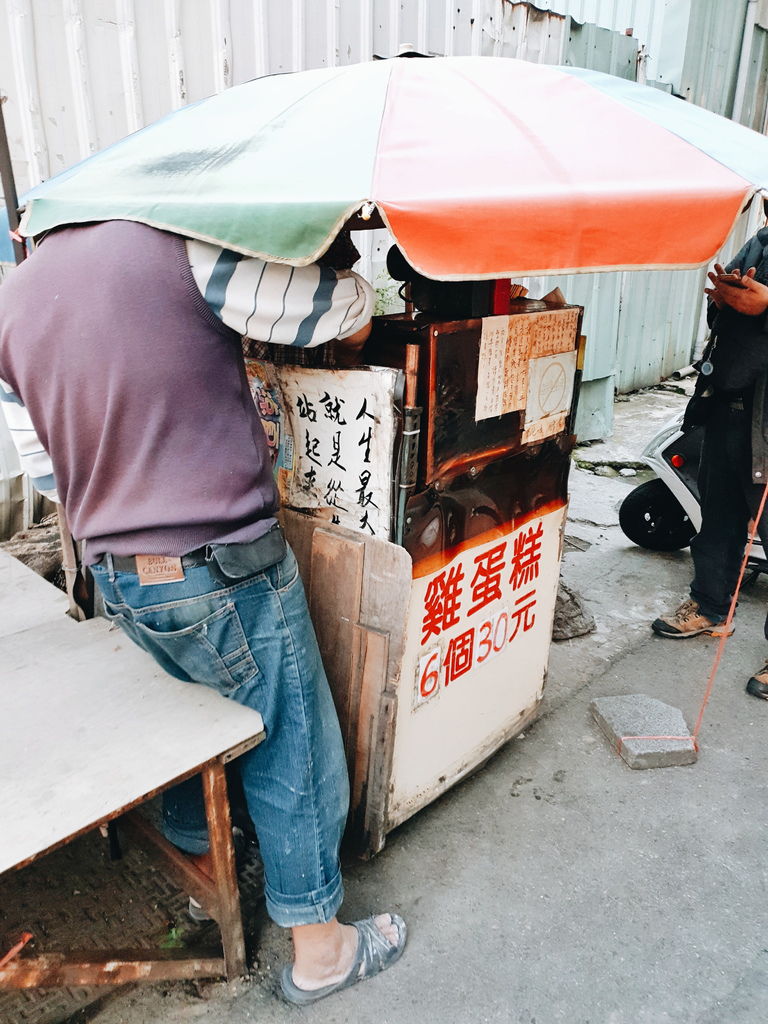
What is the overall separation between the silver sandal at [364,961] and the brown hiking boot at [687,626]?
7.12 feet

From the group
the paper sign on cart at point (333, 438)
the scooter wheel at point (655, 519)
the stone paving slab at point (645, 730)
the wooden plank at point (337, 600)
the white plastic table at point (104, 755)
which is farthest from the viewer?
the scooter wheel at point (655, 519)

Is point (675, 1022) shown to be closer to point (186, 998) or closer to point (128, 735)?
point (186, 998)

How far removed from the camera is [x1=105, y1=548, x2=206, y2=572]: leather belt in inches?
A: 64.9

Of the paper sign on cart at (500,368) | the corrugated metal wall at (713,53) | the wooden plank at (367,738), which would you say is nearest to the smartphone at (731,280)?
the paper sign on cart at (500,368)

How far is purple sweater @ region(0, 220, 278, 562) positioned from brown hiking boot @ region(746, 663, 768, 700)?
8.50ft

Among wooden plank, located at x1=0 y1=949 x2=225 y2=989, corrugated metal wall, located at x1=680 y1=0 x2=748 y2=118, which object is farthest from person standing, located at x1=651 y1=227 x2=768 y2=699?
corrugated metal wall, located at x1=680 y1=0 x2=748 y2=118

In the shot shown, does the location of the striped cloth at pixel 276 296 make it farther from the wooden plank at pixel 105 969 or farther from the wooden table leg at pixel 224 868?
the wooden plank at pixel 105 969

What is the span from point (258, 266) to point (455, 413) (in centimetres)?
76

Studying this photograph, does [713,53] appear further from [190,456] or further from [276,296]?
[190,456]

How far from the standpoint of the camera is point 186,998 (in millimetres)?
2023

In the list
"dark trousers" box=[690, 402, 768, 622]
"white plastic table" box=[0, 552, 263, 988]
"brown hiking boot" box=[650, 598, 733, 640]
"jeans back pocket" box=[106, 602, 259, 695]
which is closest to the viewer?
"white plastic table" box=[0, 552, 263, 988]

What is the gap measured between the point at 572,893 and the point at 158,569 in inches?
64.4

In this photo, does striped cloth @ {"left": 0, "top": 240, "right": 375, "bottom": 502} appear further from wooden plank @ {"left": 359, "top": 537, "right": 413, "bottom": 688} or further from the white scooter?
the white scooter

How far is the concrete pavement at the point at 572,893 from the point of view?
202cm
